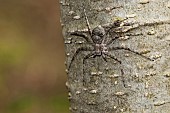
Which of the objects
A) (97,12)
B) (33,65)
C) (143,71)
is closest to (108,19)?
(97,12)

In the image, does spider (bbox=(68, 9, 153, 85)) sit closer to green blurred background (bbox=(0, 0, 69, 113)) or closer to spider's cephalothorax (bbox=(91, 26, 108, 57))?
spider's cephalothorax (bbox=(91, 26, 108, 57))

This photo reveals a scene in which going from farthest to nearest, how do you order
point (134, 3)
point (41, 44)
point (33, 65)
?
1. point (41, 44)
2. point (33, 65)
3. point (134, 3)

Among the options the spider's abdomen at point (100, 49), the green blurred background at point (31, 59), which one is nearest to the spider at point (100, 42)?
the spider's abdomen at point (100, 49)

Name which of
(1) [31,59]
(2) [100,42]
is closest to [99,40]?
(2) [100,42]

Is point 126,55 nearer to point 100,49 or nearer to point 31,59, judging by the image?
point 100,49

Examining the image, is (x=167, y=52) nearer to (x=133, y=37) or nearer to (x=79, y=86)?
(x=133, y=37)

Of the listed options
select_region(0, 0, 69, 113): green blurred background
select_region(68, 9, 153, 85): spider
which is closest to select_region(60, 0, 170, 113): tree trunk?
select_region(68, 9, 153, 85): spider

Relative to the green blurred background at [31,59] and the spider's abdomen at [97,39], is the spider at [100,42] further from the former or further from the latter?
the green blurred background at [31,59]
